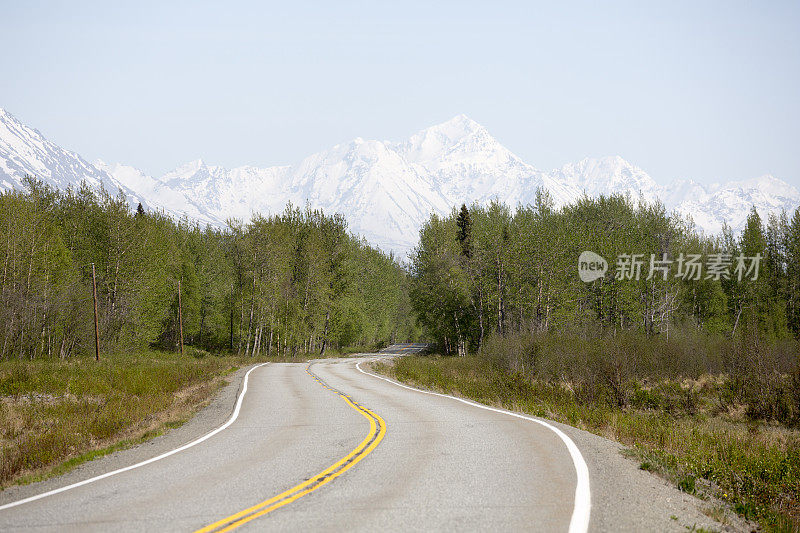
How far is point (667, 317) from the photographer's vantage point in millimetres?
50375

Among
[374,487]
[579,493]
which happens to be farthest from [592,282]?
[374,487]

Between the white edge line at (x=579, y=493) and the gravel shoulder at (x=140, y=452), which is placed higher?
the white edge line at (x=579, y=493)

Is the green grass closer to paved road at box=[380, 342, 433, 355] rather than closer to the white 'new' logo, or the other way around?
the white 'new' logo

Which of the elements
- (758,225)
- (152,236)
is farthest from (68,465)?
(758,225)

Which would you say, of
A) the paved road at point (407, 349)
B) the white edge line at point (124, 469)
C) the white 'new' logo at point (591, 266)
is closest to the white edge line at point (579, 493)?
the white edge line at point (124, 469)

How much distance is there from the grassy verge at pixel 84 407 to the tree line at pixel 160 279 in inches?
360

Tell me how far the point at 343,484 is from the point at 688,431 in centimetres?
1185

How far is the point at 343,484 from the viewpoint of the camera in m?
8.02

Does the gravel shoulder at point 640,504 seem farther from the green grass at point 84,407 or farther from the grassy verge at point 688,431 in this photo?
the green grass at point 84,407

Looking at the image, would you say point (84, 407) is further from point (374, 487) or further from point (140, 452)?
point (374, 487)

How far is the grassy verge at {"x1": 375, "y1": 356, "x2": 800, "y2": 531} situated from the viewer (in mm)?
9211

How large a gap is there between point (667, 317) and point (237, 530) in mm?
51199

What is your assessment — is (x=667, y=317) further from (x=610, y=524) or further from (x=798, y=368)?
(x=610, y=524)

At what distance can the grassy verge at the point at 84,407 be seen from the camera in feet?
39.3
